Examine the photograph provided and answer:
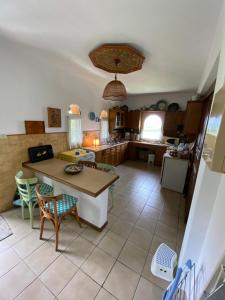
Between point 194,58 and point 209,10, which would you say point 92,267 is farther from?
point 194,58

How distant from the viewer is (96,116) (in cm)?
411

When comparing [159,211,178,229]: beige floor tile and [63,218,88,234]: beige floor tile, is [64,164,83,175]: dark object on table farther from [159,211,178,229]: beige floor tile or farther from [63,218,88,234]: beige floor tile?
[159,211,178,229]: beige floor tile

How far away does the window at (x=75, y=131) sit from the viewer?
3.25 meters

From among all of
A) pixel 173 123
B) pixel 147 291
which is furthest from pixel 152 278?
pixel 173 123

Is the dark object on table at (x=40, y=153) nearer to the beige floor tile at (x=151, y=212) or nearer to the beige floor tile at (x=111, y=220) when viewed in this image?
the beige floor tile at (x=111, y=220)

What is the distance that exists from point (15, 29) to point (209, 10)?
81.2 inches

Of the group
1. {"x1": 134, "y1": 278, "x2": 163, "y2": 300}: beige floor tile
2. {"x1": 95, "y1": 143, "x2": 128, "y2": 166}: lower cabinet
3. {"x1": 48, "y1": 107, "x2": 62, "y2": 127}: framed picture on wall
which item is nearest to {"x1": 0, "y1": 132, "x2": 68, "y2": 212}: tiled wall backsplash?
{"x1": 48, "y1": 107, "x2": 62, "y2": 127}: framed picture on wall

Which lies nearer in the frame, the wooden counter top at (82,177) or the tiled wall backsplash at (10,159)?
the wooden counter top at (82,177)

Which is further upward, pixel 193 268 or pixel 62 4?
pixel 62 4

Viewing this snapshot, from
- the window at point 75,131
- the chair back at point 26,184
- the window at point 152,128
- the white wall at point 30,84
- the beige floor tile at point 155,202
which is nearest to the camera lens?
the chair back at point 26,184

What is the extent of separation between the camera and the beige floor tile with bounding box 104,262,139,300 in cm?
131

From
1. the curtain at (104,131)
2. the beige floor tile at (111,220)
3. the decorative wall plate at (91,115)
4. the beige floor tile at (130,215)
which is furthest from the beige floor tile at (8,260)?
the curtain at (104,131)

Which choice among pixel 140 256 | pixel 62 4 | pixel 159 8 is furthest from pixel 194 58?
pixel 140 256

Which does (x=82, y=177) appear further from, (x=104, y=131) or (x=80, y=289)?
(x=104, y=131)
